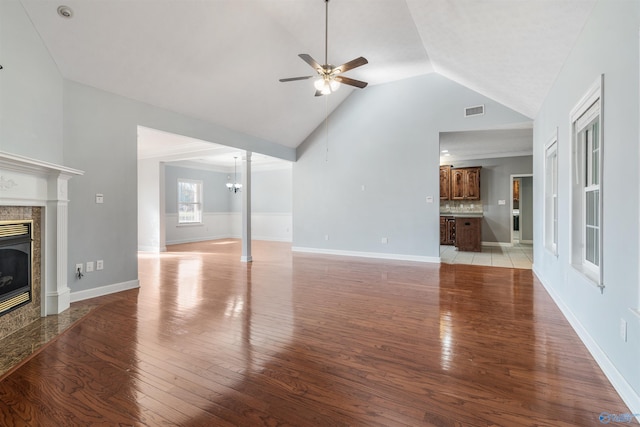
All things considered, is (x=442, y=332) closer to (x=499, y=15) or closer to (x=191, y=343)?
(x=191, y=343)

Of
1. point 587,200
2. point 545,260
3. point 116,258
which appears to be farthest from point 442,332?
point 116,258

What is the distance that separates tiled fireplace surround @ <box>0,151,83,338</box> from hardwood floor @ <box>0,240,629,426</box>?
0.44 meters

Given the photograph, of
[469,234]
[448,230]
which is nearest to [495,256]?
[469,234]

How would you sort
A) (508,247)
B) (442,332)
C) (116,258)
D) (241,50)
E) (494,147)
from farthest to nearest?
(508,247) → (494,147) → (241,50) → (116,258) → (442,332)

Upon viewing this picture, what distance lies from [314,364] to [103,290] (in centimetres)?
335

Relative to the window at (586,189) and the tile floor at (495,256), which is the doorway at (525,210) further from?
the window at (586,189)

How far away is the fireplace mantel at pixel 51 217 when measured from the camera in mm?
2982

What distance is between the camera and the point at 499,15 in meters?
2.99

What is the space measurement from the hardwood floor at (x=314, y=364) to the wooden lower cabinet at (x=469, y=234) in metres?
3.95

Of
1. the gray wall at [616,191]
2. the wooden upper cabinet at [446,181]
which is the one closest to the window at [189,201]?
the wooden upper cabinet at [446,181]

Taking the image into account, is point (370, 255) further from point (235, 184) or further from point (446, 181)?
point (235, 184)

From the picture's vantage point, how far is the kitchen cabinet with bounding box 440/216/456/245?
8.99 metres

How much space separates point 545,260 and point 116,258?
6122mm

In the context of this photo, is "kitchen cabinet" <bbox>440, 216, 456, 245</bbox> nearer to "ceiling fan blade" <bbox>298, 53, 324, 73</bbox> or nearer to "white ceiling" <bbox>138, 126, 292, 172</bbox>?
"white ceiling" <bbox>138, 126, 292, 172</bbox>
